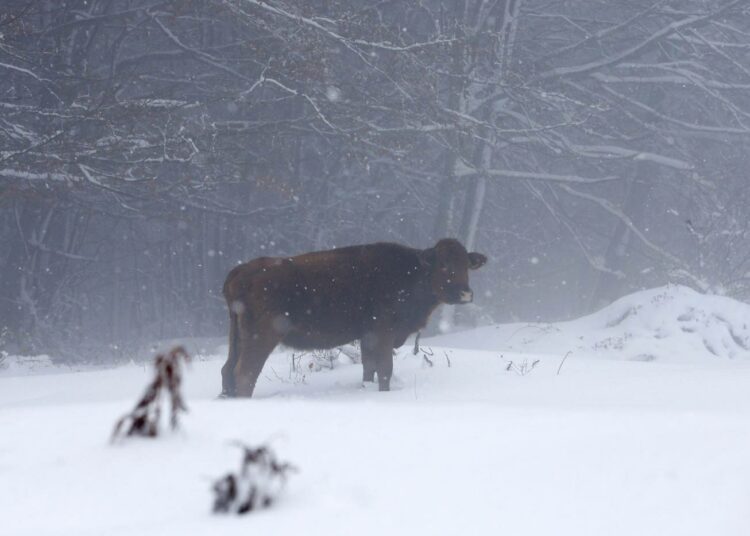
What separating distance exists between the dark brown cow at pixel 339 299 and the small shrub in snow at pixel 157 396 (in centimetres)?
449

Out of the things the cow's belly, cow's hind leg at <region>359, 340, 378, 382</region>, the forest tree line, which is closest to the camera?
the cow's belly

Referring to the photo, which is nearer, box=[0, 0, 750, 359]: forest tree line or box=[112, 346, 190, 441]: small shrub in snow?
box=[112, 346, 190, 441]: small shrub in snow

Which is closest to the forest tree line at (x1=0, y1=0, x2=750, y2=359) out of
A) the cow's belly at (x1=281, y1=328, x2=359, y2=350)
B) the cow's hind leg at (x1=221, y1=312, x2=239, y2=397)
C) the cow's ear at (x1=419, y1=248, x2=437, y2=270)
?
the cow's hind leg at (x1=221, y1=312, x2=239, y2=397)

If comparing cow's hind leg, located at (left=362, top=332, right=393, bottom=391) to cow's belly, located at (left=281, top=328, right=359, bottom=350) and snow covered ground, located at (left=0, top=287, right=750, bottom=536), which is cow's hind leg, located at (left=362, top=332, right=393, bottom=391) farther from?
snow covered ground, located at (left=0, top=287, right=750, bottom=536)

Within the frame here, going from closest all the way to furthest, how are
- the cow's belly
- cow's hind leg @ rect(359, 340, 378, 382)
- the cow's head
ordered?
the cow's belly < cow's hind leg @ rect(359, 340, 378, 382) < the cow's head

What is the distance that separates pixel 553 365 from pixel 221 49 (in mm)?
11994

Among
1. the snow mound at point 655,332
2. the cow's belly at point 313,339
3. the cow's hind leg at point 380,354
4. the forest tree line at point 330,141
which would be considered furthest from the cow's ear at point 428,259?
the forest tree line at point 330,141

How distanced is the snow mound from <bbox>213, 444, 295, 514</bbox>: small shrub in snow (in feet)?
34.5

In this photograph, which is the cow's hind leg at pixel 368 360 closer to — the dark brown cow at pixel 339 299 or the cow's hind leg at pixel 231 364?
the dark brown cow at pixel 339 299

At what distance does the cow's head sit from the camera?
8.55m

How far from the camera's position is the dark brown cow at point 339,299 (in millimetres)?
7996

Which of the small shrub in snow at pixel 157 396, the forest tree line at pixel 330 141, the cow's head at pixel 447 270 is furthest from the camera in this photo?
the forest tree line at pixel 330 141

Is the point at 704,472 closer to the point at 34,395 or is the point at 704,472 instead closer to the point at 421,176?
the point at 34,395

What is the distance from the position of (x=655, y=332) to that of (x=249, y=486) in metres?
11.4
